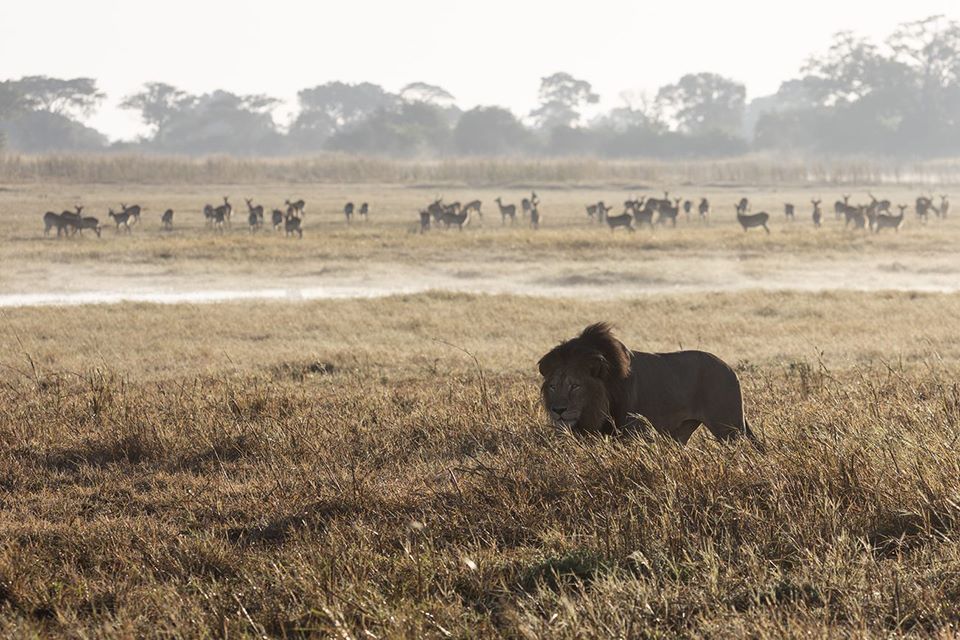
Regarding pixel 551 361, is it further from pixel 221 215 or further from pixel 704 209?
pixel 704 209

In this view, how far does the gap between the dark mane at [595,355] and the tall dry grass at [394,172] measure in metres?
49.2

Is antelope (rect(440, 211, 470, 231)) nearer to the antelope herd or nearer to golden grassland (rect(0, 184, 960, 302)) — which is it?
the antelope herd

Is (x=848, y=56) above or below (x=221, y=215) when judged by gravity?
above

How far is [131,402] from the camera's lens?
26.6ft

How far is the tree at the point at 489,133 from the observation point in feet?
339

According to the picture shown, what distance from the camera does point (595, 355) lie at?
233 inches

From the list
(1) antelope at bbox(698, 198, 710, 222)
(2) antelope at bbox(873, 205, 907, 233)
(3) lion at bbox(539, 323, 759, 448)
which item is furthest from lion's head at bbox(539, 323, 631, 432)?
(1) antelope at bbox(698, 198, 710, 222)

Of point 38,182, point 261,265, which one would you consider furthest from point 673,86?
point 261,265

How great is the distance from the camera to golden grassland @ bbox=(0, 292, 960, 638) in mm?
4066

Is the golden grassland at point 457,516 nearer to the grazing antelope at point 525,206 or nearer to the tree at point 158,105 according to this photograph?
the grazing antelope at point 525,206

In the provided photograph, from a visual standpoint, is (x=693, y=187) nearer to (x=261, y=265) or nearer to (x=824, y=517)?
(x=261, y=265)

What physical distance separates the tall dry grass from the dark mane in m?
49.2

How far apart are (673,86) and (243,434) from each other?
4895 inches

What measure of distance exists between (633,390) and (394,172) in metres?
54.6
